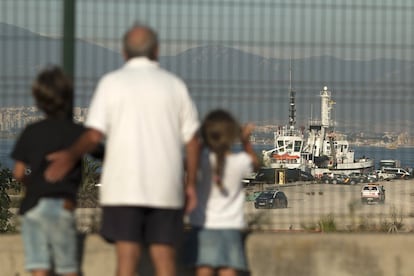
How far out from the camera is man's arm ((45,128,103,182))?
6516 mm

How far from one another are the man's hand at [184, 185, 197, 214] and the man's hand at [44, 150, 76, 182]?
0.71m

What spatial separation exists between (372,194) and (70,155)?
10.4ft

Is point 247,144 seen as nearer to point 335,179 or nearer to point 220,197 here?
point 220,197

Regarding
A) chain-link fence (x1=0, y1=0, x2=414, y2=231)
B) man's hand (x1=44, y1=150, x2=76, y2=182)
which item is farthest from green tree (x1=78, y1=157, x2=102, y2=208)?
man's hand (x1=44, y1=150, x2=76, y2=182)

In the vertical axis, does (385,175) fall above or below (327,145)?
below

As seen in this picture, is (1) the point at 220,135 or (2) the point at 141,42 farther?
(1) the point at 220,135

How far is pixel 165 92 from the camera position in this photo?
6500mm

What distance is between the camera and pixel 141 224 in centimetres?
662

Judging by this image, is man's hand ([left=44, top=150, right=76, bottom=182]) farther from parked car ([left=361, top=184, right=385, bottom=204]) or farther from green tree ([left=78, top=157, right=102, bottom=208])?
parked car ([left=361, top=184, right=385, bottom=204])

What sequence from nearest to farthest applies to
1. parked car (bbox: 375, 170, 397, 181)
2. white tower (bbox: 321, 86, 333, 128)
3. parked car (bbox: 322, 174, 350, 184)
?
white tower (bbox: 321, 86, 333, 128), parked car (bbox: 322, 174, 350, 184), parked car (bbox: 375, 170, 397, 181)

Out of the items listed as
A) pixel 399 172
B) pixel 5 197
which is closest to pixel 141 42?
pixel 399 172

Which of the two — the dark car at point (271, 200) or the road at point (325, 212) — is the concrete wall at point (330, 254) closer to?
the road at point (325, 212)

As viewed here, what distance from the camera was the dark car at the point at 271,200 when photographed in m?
8.88

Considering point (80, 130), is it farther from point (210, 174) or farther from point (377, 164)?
point (377, 164)
